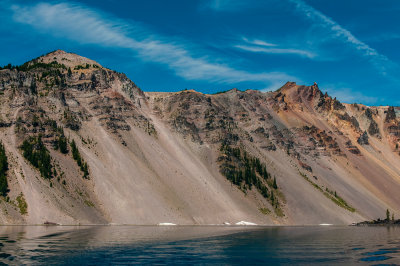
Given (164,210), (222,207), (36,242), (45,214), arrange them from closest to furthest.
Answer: (36,242) → (45,214) → (164,210) → (222,207)

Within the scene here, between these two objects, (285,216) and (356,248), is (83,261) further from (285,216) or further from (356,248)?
(285,216)

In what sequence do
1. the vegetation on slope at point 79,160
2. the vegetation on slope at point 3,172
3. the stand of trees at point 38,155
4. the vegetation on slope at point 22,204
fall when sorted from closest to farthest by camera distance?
the vegetation on slope at point 22,204, the vegetation on slope at point 3,172, the stand of trees at point 38,155, the vegetation on slope at point 79,160

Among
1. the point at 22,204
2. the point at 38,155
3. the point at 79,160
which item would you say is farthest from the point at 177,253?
the point at 79,160

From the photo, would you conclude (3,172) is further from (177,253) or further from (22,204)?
(177,253)

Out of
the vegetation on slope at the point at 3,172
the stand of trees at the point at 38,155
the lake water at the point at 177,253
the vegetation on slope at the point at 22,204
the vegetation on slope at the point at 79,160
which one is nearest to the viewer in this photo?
the lake water at the point at 177,253

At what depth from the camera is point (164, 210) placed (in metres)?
152

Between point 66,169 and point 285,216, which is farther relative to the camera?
point 285,216

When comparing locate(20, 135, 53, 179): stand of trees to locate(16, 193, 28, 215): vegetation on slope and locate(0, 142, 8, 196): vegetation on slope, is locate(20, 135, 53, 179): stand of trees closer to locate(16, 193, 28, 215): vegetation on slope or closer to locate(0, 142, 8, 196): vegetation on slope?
locate(0, 142, 8, 196): vegetation on slope

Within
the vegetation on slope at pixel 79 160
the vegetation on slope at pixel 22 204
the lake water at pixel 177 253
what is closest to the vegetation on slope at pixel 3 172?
the vegetation on slope at pixel 22 204

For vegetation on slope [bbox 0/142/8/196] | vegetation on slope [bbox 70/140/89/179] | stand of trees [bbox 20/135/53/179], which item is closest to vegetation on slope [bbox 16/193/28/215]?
vegetation on slope [bbox 0/142/8/196]

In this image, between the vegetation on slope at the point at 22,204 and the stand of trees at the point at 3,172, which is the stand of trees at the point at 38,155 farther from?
the vegetation on slope at the point at 22,204

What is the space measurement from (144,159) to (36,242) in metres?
107

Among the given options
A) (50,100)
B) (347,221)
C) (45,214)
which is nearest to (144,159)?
(50,100)

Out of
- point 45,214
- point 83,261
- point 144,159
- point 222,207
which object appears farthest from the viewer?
point 144,159
